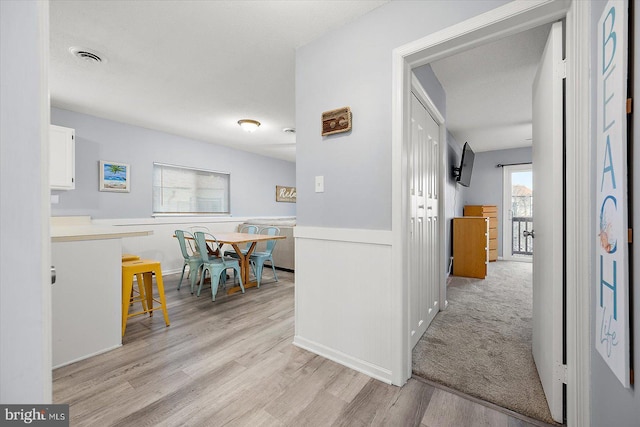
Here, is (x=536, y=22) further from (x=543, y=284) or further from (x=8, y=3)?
(x=8, y=3)

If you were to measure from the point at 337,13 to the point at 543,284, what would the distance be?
2080 millimetres

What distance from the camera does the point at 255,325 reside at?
250 centimetres

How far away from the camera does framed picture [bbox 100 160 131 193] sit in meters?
3.93

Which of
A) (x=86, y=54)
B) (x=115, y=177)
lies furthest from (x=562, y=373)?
(x=115, y=177)

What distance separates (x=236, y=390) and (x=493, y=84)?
11.8ft

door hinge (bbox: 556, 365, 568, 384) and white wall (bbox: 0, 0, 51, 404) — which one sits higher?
white wall (bbox: 0, 0, 51, 404)

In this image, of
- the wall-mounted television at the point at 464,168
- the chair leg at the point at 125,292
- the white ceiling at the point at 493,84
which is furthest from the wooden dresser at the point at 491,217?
the chair leg at the point at 125,292

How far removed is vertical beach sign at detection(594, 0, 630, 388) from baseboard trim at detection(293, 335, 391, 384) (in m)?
1.09

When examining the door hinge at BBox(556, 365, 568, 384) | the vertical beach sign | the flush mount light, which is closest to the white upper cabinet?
the flush mount light

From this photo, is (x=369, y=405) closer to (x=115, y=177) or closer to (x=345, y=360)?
(x=345, y=360)

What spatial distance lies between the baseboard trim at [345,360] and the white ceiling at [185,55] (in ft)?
7.49

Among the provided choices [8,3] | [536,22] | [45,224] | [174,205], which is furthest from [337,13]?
[174,205]

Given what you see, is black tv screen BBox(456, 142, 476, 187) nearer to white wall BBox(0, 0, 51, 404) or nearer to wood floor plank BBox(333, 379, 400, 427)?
wood floor plank BBox(333, 379, 400, 427)

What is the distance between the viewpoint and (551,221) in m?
1.37
